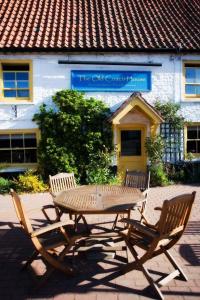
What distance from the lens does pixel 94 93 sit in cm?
1185

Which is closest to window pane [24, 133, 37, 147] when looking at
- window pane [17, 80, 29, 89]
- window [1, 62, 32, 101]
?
window [1, 62, 32, 101]

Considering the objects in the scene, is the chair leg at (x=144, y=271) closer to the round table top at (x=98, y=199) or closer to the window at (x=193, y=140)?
the round table top at (x=98, y=199)

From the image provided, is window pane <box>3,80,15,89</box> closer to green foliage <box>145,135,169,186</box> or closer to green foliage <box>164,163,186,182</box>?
green foliage <box>145,135,169,186</box>

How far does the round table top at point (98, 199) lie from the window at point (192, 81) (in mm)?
7722

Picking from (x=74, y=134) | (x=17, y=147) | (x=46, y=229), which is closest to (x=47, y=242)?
(x=46, y=229)

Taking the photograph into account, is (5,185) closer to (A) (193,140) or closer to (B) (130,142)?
(B) (130,142)

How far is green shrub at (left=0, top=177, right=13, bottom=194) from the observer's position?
10.4 metres

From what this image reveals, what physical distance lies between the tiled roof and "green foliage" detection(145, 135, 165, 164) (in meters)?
3.36

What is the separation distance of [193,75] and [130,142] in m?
3.62

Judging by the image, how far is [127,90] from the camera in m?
12.0

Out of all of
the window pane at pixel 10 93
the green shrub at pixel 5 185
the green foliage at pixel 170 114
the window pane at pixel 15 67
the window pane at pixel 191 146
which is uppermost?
the window pane at pixel 15 67

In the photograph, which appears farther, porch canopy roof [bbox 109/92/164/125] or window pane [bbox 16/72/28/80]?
window pane [bbox 16/72/28/80]

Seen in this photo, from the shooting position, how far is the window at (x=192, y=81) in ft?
41.3

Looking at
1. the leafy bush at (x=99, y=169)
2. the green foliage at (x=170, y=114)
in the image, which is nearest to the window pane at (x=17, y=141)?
the leafy bush at (x=99, y=169)
